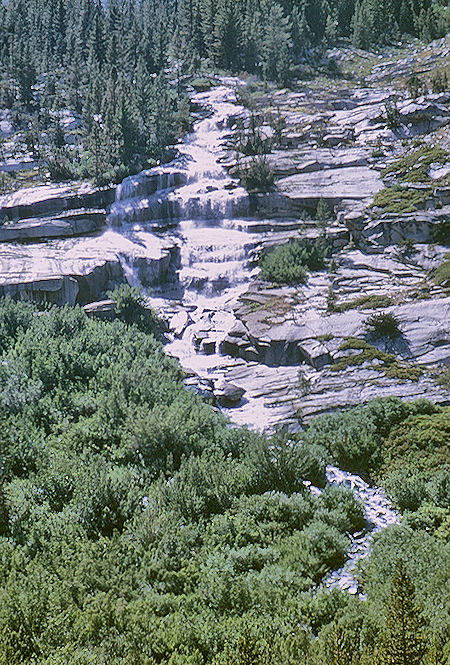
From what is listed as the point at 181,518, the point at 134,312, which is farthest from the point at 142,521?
the point at 134,312

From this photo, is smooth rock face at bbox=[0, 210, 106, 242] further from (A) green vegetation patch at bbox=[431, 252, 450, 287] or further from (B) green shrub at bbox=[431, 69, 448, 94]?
(B) green shrub at bbox=[431, 69, 448, 94]

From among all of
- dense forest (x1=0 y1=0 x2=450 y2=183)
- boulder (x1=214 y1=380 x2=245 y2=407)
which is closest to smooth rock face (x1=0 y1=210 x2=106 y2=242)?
dense forest (x1=0 y1=0 x2=450 y2=183)

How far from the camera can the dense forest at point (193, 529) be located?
624 centimetres

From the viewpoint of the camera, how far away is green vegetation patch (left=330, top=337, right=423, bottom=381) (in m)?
17.2

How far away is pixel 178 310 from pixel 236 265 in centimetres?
447

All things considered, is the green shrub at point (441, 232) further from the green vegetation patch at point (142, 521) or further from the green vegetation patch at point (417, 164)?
the green vegetation patch at point (142, 521)

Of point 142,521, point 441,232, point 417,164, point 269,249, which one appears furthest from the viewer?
point 417,164

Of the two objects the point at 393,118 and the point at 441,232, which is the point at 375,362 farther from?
the point at 393,118

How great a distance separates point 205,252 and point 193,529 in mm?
20838

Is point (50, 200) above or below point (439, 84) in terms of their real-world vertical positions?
below

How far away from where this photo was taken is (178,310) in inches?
999

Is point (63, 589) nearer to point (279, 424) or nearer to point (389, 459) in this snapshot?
point (389, 459)

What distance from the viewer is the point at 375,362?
18.1 m

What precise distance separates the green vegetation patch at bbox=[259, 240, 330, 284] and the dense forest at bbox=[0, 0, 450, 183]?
14.5 m
